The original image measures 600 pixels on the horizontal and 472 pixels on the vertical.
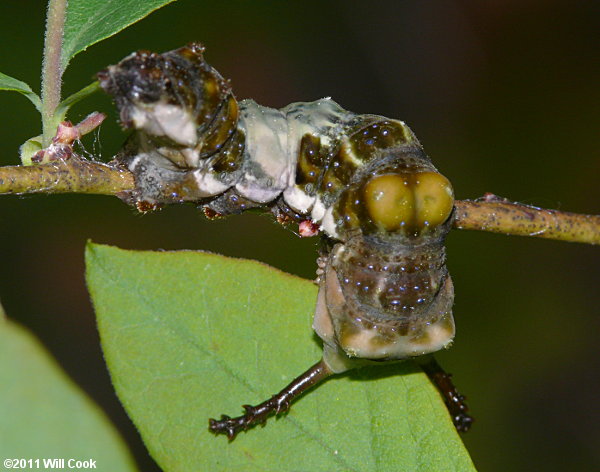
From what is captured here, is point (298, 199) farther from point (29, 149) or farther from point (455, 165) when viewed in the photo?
point (455, 165)

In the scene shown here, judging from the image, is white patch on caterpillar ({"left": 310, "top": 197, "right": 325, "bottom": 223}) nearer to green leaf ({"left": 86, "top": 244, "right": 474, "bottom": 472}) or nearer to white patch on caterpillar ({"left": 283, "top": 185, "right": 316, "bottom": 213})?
white patch on caterpillar ({"left": 283, "top": 185, "right": 316, "bottom": 213})

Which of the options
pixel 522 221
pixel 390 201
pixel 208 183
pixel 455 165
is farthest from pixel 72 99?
pixel 455 165

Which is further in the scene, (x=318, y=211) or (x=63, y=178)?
(x=318, y=211)

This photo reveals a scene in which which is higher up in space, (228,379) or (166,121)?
(166,121)

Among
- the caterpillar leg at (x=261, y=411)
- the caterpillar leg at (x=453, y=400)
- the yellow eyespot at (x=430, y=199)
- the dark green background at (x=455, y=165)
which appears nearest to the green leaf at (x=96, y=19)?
the yellow eyespot at (x=430, y=199)

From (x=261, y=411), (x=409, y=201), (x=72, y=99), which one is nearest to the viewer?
(x=72, y=99)

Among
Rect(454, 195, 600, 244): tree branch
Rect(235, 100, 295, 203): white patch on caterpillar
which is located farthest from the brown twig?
Rect(454, 195, 600, 244): tree branch

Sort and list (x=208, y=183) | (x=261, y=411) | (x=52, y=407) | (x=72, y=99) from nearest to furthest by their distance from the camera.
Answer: (x=52, y=407), (x=72, y=99), (x=261, y=411), (x=208, y=183)
